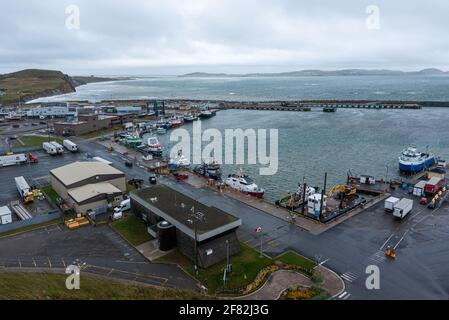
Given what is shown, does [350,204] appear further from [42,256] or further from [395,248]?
[42,256]

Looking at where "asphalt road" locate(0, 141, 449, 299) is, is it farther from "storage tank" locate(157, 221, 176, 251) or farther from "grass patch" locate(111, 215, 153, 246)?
"grass patch" locate(111, 215, 153, 246)

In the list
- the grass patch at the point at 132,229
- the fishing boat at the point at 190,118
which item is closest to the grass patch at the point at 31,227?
the grass patch at the point at 132,229

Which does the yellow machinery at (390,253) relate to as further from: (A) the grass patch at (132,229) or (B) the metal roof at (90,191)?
(B) the metal roof at (90,191)

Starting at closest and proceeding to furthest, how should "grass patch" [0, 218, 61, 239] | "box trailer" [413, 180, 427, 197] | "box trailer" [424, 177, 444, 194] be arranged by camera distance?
1. "grass patch" [0, 218, 61, 239]
2. "box trailer" [424, 177, 444, 194]
3. "box trailer" [413, 180, 427, 197]

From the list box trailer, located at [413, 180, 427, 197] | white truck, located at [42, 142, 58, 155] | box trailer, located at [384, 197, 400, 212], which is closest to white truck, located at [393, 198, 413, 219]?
box trailer, located at [384, 197, 400, 212]

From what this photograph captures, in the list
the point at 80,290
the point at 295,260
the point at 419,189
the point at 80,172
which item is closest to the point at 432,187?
the point at 419,189

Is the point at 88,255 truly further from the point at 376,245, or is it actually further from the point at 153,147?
the point at 153,147
